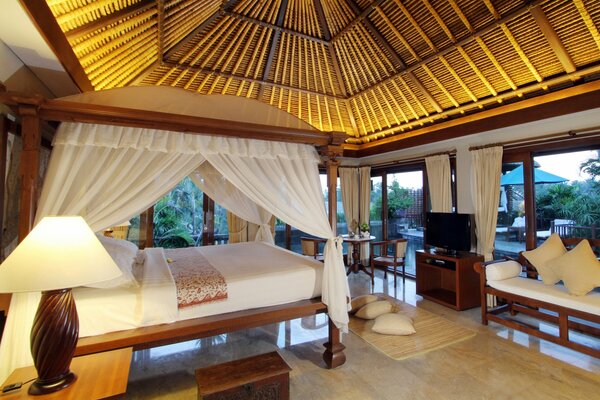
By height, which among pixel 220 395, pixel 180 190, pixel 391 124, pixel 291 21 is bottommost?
pixel 220 395

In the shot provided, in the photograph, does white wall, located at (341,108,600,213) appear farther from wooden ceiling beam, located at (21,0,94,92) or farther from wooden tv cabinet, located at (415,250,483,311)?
wooden ceiling beam, located at (21,0,94,92)

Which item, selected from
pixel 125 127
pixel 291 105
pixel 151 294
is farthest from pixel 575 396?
pixel 291 105

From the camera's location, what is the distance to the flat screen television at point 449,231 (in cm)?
419

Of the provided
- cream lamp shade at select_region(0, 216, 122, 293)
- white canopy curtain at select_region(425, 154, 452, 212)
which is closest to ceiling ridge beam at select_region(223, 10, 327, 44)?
white canopy curtain at select_region(425, 154, 452, 212)

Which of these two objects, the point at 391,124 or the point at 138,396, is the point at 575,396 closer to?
the point at 138,396

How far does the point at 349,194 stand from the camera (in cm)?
672

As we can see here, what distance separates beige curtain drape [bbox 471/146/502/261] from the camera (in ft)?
13.4

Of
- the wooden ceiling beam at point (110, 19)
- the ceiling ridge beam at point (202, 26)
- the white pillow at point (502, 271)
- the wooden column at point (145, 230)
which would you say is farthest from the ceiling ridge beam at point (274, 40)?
the white pillow at point (502, 271)

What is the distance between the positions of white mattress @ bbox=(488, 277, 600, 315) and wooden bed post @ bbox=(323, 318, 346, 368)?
6.88 feet

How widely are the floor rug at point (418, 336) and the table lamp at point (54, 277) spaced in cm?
259

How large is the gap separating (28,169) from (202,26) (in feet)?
8.79

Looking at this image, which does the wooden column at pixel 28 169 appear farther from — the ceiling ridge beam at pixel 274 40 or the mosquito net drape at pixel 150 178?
the ceiling ridge beam at pixel 274 40

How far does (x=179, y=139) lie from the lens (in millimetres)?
2320

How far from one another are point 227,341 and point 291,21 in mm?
3999
